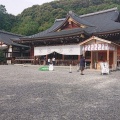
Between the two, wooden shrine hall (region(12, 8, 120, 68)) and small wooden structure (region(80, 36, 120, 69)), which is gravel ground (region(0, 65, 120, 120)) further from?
wooden shrine hall (region(12, 8, 120, 68))

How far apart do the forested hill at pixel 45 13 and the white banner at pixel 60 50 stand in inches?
1001

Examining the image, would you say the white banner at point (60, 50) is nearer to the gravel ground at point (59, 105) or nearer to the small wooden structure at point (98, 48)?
the small wooden structure at point (98, 48)

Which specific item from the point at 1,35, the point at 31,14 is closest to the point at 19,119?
the point at 1,35

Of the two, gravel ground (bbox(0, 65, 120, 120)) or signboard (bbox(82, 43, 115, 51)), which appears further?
signboard (bbox(82, 43, 115, 51))

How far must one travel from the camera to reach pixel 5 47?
29.3 metres

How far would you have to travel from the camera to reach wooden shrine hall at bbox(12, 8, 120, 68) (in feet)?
60.9

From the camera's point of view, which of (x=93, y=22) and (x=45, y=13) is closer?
(x=93, y=22)

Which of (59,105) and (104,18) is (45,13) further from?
(59,105)

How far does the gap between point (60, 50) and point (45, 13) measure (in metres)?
37.5

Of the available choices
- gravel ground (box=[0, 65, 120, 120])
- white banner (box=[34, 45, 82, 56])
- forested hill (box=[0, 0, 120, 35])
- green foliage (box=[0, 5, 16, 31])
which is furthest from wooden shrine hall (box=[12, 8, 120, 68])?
green foliage (box=[0, 5, 16, 31])

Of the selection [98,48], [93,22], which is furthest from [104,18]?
[98,48]

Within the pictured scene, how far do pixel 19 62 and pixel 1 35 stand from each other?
8.81m

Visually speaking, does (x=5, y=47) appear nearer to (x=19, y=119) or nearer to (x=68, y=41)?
(x=68, y=41)

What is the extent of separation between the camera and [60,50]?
2256cm
